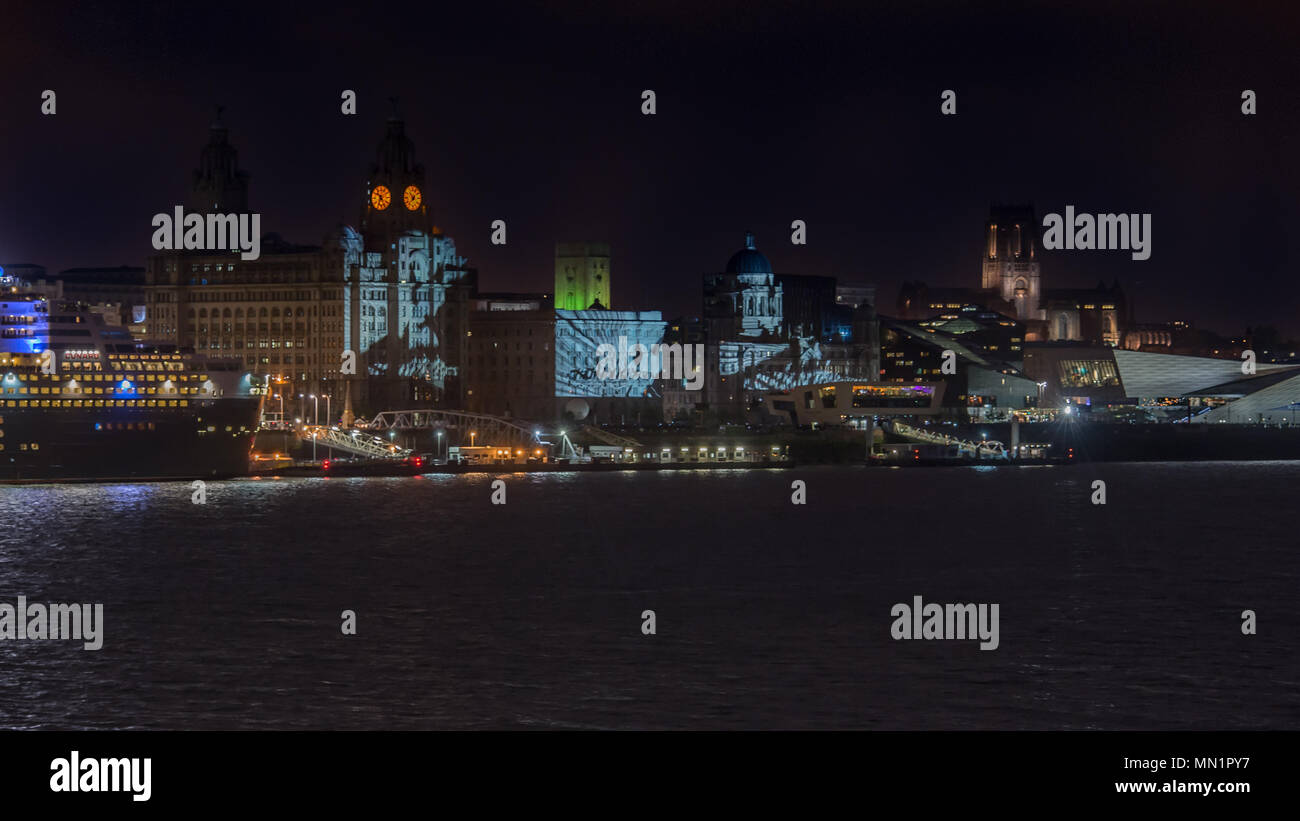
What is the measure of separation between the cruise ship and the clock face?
3136 inches

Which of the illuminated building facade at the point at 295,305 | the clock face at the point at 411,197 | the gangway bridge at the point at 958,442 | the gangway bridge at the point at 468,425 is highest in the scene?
the clock face at the point at 411,197

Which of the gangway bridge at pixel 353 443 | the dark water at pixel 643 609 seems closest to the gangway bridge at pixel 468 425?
the gangway bridge at pixel 353 443

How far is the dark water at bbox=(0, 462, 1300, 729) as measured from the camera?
113 feet

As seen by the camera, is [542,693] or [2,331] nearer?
[542,693]

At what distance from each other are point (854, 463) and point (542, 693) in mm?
126830

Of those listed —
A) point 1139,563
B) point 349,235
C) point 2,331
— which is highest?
point 349,235

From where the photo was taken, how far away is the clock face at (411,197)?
19825 cm

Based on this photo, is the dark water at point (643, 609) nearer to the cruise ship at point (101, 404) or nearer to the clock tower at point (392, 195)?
the cruise ship at point (101, 404)

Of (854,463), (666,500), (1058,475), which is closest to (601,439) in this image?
(854,463)

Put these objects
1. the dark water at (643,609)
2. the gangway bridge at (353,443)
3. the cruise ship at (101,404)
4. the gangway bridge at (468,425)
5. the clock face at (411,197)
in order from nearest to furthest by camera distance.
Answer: the dark water at (643,609)
the cruise ship at (101,404)
the gangway bridge at (353,443)
the gangway bridge at (468,425)
the clock face at (411,197)

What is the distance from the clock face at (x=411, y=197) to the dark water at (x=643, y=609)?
99659 mm

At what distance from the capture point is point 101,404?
368ft
